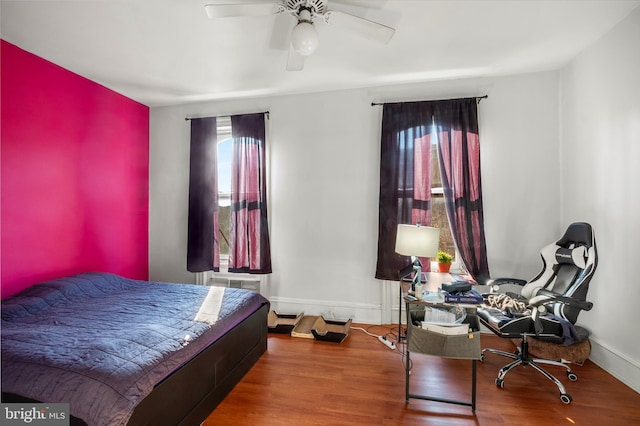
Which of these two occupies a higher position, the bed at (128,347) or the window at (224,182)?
the window at (224,182)

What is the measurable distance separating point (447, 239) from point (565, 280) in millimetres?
1163

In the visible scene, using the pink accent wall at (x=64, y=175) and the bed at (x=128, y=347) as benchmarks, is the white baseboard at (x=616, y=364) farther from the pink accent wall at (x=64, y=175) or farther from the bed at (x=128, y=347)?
the pink accent wall at (x=64, y=175)

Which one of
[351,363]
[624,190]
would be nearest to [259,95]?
[351,363]

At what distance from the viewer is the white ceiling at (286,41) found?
213 centimetres

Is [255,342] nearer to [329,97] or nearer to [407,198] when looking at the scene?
[407,198]

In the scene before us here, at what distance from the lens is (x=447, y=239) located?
3459mm

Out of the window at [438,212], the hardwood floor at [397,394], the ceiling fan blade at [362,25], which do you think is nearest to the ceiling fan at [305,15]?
the ceiling fan blade at [362,25]

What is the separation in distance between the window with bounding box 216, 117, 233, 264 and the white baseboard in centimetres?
400

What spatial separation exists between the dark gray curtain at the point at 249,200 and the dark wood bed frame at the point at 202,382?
1107 mm

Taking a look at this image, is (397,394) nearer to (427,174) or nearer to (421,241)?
(421,241)

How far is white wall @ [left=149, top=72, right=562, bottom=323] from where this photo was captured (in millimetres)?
3135

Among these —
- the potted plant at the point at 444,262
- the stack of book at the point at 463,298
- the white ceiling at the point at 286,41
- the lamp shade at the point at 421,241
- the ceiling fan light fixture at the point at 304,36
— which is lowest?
the stack of book at the point at 463,298

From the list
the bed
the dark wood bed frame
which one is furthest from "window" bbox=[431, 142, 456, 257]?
the dark wood bed frame

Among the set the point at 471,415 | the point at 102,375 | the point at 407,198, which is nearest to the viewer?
the point at 102,375
